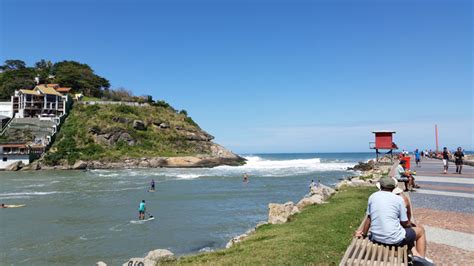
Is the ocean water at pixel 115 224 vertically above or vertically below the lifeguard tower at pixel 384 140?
below

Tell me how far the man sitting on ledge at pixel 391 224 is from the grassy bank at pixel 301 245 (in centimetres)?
179

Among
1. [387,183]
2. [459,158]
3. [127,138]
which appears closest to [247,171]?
[127,138]

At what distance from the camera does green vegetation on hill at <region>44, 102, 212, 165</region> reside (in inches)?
3009

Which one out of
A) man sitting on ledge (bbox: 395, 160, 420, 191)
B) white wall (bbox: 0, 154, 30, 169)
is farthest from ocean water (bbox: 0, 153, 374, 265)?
white wall (bbox: 0, 154, 30, 169)

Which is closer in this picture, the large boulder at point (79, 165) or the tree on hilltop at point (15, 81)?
the large boulder at point (79, 165)

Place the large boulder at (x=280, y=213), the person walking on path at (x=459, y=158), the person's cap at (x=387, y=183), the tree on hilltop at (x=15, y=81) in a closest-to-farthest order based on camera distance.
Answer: the person's cap at (x=387, y=183)
the large boulder at (x=280, y=213)
the person walking on path at (x=459, y=158)
the tree on hilltop at (x=15, y=81)

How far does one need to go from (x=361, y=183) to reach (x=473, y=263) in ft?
47.6

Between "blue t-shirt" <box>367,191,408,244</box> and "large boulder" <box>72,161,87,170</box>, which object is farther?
"large boulder" <box>72,161,87,170</box>

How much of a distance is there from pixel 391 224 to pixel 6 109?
103 meters

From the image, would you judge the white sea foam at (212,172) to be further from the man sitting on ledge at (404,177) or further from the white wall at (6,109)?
the white wall at (6,109)

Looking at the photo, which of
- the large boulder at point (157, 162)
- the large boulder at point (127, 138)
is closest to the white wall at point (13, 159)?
the large boulder at point (127, 138)

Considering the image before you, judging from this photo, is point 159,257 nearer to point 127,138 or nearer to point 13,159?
point 13,159

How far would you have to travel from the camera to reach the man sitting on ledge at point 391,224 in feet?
18.6

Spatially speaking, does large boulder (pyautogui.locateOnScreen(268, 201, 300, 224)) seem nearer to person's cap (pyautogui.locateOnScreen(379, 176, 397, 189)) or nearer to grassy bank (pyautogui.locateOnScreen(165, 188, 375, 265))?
grassy bank (pyautogui.locateOnScreen(165, 188, 375, 265))
